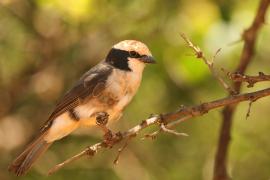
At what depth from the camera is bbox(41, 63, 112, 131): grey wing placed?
14.1 feet

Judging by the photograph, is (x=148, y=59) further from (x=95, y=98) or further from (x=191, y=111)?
(x=191, y=111)

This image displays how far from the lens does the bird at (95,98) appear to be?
4199mm

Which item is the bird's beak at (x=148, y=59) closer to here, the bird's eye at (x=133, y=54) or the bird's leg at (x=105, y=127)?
the bird's eye at (x=133, y=54)

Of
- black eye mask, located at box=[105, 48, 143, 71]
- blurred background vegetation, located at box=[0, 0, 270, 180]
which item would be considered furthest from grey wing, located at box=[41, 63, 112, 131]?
blurred background vegetation, located at box=[0, 0, 270, 180]

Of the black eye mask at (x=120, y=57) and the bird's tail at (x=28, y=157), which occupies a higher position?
the black eye mask at (x=120, y=57)

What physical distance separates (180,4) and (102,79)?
152cm

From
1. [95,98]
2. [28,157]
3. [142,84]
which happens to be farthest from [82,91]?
[142,84]

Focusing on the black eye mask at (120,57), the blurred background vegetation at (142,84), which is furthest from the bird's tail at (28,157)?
the blurred background vegetation at (142,84)

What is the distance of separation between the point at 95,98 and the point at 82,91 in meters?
0.13

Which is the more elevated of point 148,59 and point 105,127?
point 105,127

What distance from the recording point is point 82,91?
434cm

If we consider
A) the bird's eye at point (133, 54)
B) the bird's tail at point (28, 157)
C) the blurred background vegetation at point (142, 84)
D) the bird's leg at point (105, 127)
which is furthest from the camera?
the blurred background vegetation at point (142, 84)

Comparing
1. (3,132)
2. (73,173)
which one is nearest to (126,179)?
(73,173)

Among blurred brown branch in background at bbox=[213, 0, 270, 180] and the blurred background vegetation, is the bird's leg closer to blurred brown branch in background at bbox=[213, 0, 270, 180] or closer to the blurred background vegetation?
blurred brown branch in background at bbox=[213, 0, 270, 180]
